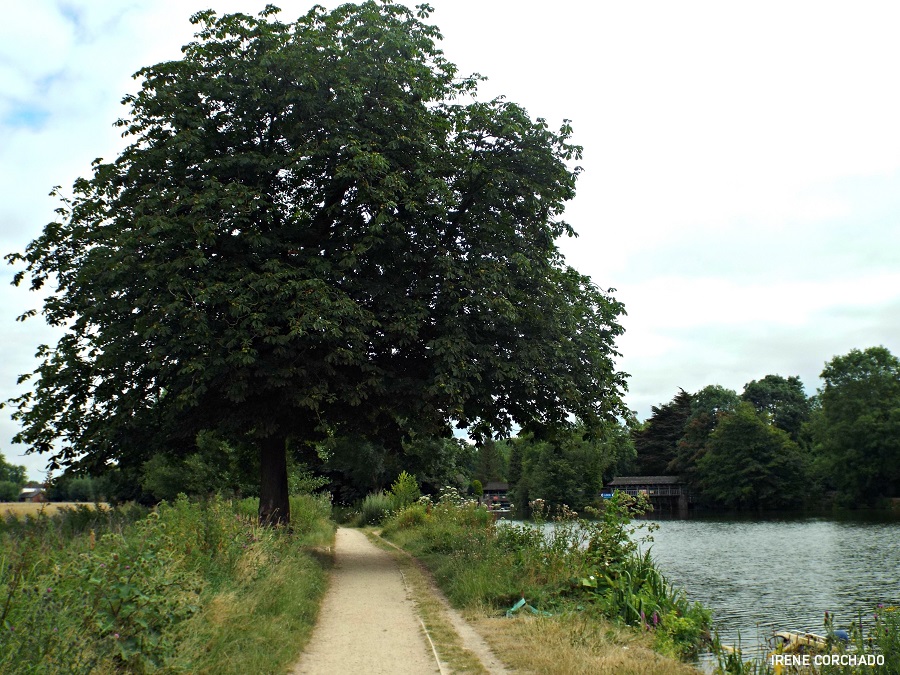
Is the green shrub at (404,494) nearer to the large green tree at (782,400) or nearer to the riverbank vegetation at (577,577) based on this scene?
the riverbank vegetation at (577,577)

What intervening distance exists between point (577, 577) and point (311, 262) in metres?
7.88

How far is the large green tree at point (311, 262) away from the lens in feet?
46.9

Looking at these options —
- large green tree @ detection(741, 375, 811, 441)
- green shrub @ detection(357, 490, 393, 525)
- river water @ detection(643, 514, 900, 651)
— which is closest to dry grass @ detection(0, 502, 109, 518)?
river water @ detection(643, 514, 900, 651)

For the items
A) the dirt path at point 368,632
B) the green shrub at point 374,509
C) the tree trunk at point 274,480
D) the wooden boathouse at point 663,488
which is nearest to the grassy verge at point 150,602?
the dirt path at point 368,632

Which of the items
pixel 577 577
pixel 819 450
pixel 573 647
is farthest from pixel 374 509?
pixel 819 450

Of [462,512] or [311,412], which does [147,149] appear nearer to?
[311,412]

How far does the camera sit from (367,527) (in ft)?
114

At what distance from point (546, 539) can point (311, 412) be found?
19.2 ft

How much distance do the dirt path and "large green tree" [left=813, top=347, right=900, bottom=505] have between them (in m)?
61.8

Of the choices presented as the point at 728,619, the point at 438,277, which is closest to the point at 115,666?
the point at 438,277

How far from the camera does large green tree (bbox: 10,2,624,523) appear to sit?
1428 centimetres

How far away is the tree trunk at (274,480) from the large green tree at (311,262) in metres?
0.05

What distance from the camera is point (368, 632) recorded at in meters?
9.36

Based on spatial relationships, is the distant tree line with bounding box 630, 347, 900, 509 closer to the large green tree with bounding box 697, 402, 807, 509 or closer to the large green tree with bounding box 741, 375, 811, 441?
the large green tree with bounding box 697, 402, 807, 509
